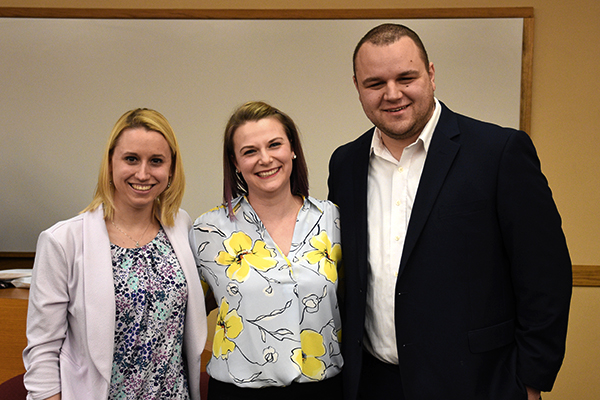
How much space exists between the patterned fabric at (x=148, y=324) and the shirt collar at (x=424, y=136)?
773mm

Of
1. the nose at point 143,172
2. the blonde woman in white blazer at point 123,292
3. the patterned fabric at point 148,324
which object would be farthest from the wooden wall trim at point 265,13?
the patterned fabric at point 148,324

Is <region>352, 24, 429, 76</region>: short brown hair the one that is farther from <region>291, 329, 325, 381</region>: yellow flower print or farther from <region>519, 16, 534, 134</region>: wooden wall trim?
<region>519, 16, 534, 134</region>: wooden wall trim

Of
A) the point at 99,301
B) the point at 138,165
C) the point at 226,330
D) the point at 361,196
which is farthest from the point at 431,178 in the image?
Answer: the point at 99,301

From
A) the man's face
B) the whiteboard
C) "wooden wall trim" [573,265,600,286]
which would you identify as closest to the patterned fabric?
the man's face

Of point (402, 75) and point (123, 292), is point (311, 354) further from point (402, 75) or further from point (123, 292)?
point (402, 75)

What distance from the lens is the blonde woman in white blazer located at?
149 centimetres

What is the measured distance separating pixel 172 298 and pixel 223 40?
2.26 metres

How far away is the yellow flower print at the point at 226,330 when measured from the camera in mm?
1613

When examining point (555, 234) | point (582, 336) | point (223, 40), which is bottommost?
point (582, 336)

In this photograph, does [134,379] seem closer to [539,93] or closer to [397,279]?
[397,279]

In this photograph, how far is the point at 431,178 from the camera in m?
1.55

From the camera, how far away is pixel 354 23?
3336 mm

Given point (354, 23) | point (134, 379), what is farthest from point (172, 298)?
point (354, 23)

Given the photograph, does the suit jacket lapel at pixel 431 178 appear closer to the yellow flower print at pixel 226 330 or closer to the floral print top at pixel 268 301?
the floral print top at pixel 268 301
